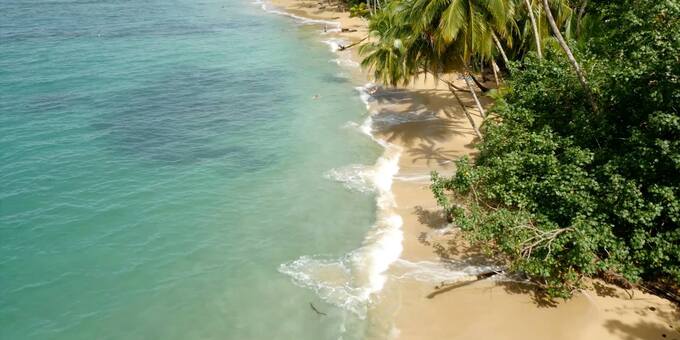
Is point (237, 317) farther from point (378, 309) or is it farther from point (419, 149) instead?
point (419, 149)

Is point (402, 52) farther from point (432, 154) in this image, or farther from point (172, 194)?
point (172, 194)

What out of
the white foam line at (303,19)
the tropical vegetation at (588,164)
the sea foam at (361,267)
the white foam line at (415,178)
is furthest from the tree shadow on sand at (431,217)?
the white foam line at (303,19)

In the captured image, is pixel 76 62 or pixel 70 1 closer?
pixel 76 62

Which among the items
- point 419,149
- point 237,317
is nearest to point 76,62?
point 419,149

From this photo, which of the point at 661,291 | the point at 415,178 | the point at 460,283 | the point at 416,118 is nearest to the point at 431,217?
the point at 415,178

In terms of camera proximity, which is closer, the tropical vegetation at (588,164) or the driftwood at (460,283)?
the tropical vegetation at (588,164)

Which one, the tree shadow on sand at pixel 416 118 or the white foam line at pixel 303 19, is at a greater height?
the white foam line at pixel 303 19

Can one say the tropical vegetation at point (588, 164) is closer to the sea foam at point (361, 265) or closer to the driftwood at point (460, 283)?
the driftwood at point (460, 283)

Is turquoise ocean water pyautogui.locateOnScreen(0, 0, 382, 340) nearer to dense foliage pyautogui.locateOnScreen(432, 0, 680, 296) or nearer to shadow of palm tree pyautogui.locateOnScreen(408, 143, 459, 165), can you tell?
shadow of palm tree pyautogui.locateOnScreen(408, 143, 459, 165)
